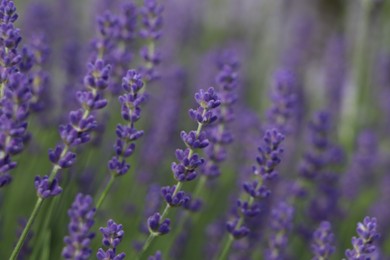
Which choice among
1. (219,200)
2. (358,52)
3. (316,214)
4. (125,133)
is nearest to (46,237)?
(125,133)

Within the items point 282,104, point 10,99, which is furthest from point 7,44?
point 282,104

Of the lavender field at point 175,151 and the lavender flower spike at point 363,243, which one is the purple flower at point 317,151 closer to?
the lavender field at point 175,151

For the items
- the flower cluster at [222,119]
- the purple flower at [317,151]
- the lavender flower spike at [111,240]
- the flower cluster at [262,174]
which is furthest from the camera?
the purple flower at [317,151]

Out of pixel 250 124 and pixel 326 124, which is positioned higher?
pixel 250 124

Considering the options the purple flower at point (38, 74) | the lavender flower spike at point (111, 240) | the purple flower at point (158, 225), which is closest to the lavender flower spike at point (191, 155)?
the purple flower at point (158, 225)

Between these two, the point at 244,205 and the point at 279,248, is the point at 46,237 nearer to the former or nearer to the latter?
the point at 244,205

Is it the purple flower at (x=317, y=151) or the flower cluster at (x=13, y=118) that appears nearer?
the flower cluster at (x=13, y=118)

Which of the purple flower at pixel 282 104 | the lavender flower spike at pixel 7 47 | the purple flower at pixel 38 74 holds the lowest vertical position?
the lavender flower spike at pixel 7 47

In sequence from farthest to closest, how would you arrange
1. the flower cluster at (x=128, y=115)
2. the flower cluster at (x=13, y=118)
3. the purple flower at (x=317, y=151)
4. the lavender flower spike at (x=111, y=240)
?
the purple flower at (x=317, y=151) → the flower cluster at (x=128, y=115) → the lavender flower spike at (x=111, y=240) → the flower cluster at (x=13, y=118)

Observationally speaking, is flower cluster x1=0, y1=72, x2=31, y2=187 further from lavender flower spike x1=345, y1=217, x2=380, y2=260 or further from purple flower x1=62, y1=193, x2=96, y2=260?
lavender flower spike x1=345, y1=217, x2=380, y2=260
